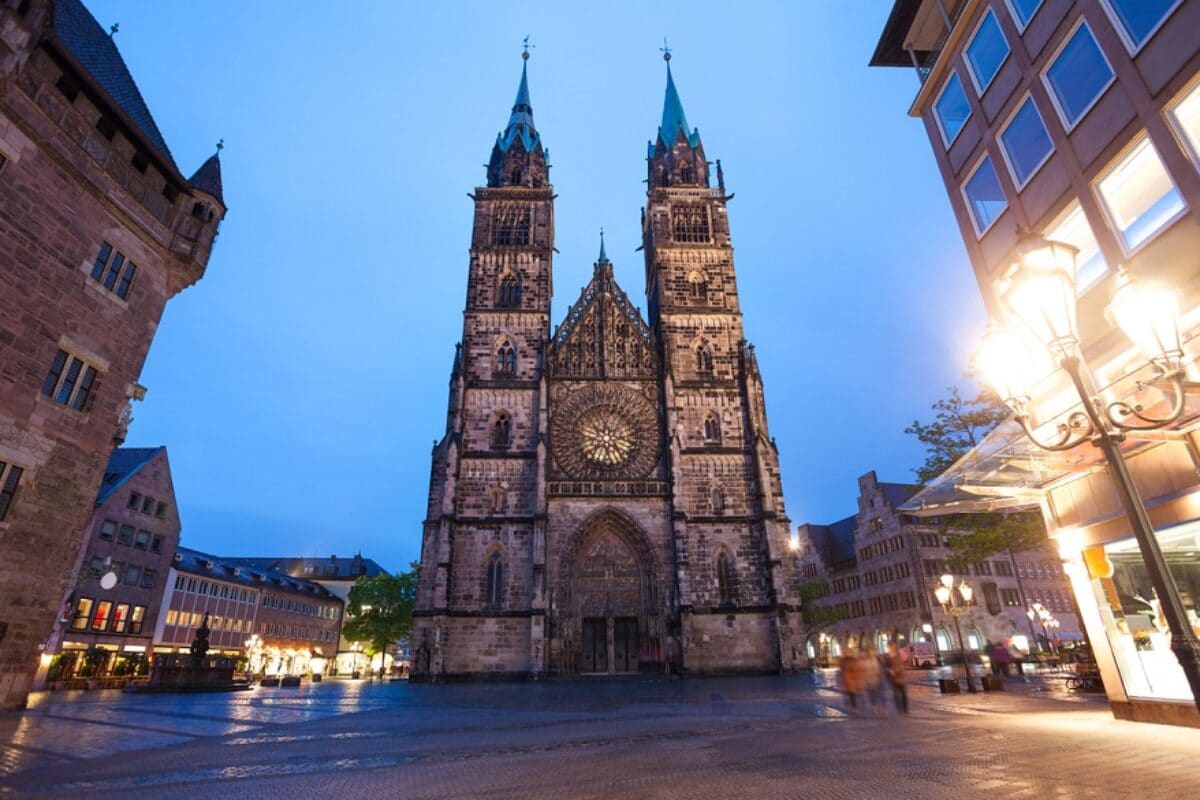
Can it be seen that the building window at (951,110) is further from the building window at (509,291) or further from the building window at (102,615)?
the building window at (102,615)

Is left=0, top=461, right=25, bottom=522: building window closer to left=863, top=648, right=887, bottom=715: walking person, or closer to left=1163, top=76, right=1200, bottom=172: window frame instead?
→ left=863, top=648, right=887, bottom=715: walking person

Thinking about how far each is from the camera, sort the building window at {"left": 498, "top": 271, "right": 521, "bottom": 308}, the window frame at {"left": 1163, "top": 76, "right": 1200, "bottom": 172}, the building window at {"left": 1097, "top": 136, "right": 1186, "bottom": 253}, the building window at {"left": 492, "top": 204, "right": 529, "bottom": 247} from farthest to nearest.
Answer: the building window at {"left": 492, "top": 204, "right": 529, "bottom": 247} < the building window at {"left": 498, "top": 271, "right": 521, "bottom": 308} < the building window at {"left": 1097, "top": 136, "right": 1186, "bottom": 253} < the window frame at {"left": 1163, "top": 76, "right": 1200, "bottom": 172}

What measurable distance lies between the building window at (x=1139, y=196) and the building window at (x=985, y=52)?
157 inches

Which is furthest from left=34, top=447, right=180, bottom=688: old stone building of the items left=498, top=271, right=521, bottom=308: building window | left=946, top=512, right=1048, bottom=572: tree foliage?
left=946, top=512, right=1048, bottom=572: tree foliage

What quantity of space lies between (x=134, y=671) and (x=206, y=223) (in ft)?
96.5

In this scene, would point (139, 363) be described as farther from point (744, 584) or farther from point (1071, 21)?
point (744, 584)

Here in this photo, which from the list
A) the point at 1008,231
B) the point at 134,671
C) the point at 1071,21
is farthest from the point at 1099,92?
the point at 134,671

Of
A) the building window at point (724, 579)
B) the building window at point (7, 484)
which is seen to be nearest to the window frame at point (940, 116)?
the building window at point (724, 579)

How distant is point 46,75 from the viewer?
12875mm

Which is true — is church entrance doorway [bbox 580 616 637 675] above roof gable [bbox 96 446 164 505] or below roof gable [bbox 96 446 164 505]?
below

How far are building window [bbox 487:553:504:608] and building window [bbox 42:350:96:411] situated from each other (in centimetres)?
1820

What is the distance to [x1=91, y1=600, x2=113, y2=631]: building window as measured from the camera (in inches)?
1321

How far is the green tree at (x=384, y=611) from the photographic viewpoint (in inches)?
1951

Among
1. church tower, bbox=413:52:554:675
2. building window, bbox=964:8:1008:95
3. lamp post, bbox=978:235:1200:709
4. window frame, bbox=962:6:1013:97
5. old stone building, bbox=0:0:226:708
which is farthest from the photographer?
church tower, bbox=413:52:554:675
